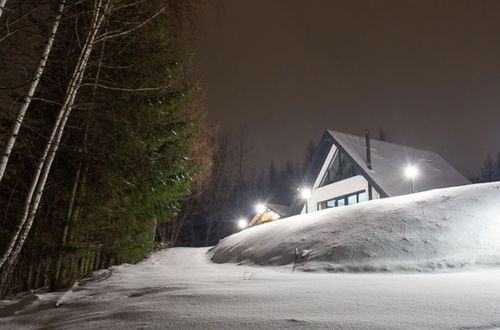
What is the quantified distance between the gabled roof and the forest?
406 inches

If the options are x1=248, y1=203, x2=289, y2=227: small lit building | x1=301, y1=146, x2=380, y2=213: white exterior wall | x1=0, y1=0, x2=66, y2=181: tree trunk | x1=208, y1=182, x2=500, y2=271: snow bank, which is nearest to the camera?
x1=0, y1=0, x2=66, y2=181: tree trunk

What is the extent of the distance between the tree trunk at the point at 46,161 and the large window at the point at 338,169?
14.9 metres

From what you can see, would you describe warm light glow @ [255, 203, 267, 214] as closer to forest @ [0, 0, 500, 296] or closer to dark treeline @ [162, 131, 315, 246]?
dark treeline @ [162, 131, 315, 246]

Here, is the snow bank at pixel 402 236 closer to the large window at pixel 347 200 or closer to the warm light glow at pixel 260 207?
the large window at pixel 347 200

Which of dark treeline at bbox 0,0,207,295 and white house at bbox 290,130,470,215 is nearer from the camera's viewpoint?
dark treeline at bbox 0,0,207,295

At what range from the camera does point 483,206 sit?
7.86 m

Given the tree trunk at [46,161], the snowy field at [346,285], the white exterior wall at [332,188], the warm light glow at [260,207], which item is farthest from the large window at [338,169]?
the tree trunk at [46,161]

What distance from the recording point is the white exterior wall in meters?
17.8

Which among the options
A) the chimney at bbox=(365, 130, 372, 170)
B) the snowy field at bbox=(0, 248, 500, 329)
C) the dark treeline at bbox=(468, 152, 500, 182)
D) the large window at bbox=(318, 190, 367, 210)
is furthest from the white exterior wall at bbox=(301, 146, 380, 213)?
the dark treeline at bbox=(468, 152, 500, 182)

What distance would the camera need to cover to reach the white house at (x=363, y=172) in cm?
1689

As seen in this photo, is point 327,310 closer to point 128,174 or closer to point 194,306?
point 194,306

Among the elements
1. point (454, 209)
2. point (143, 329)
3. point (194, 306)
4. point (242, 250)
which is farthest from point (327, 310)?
point (242, 250)

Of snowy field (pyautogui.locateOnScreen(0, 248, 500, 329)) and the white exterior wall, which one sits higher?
the white exterior wall

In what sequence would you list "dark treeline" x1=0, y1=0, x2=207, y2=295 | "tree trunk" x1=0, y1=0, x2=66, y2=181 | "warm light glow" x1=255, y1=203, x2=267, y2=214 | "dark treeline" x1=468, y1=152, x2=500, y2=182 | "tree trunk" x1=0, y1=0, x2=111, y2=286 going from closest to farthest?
"tree trunk" x1=0, y1=0, x2=66, y2=181 → "tree trunk" x1=0, y1=0, x2=111, y2=286 → "dark treeline" x1=0, y1=0, x2=207, y2=295 → "warm light glow" x1=255, y1=203, x2=267, y2=214 → "dark treeline" x1=468, y1=152, x2=500, y2=182
